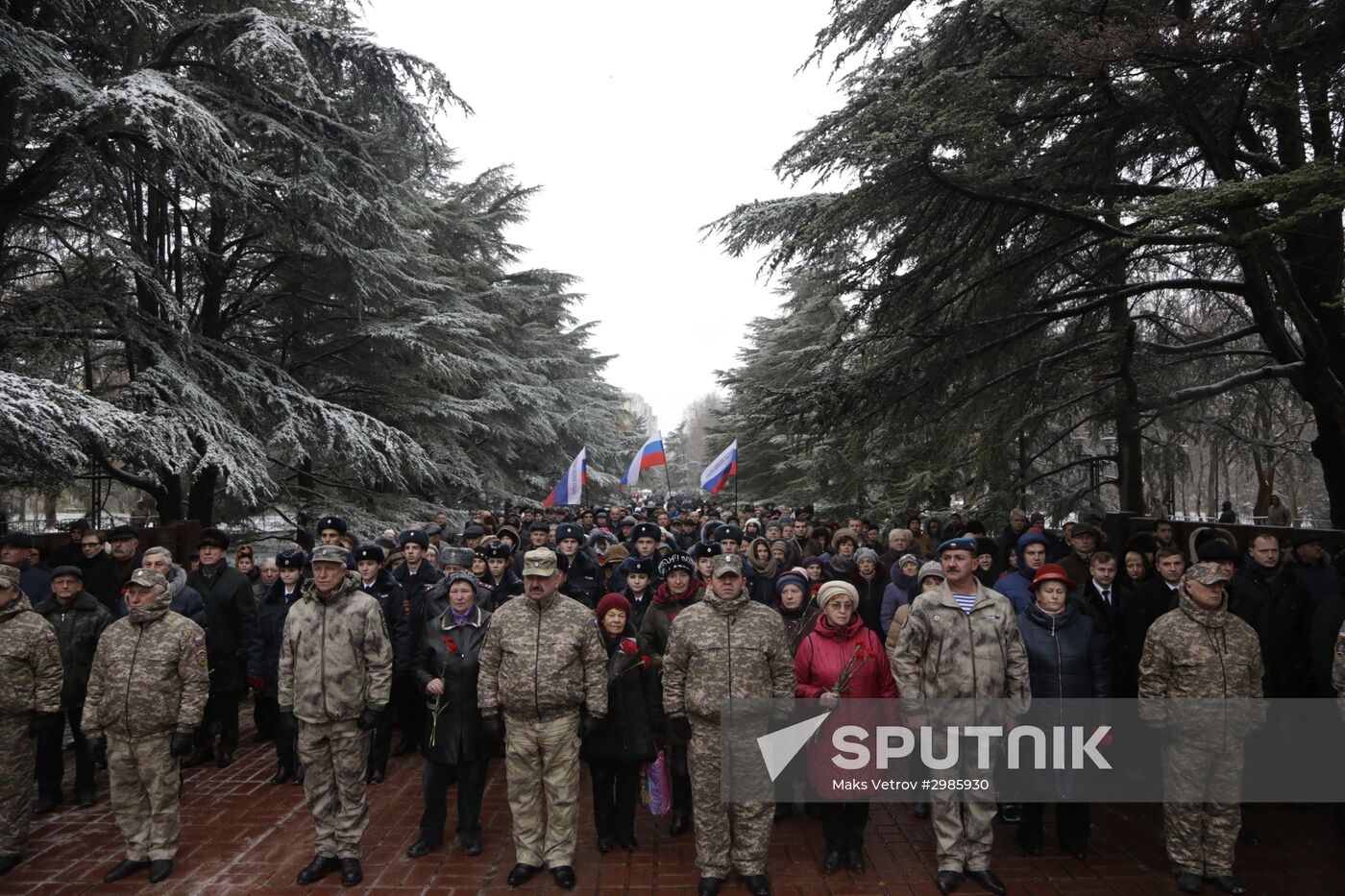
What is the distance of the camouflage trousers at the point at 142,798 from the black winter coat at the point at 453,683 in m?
1.54

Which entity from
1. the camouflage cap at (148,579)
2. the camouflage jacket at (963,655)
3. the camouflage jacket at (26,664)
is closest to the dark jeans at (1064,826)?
the camouflage jacket at (963,655)

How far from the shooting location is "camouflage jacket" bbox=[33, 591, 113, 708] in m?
5.70

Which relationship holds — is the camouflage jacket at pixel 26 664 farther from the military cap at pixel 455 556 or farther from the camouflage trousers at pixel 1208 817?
the camouflage trousers at pixel 1208 817

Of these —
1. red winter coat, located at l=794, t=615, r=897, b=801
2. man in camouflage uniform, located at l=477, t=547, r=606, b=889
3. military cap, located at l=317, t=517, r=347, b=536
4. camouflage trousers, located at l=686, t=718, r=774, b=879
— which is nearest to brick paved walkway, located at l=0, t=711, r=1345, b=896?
camouflage trousers, located at l=686, t=718, r=774, b=879

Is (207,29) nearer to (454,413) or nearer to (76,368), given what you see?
(76,368)

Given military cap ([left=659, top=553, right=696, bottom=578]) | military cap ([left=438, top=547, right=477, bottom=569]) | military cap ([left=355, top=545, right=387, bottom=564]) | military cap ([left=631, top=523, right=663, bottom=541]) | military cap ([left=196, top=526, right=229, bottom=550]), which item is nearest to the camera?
military cap ([left=659, top=553, right=696, bottom=578])

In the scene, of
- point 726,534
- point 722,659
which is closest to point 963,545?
point 722,659

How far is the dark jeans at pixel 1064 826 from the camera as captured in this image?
4.80 metres

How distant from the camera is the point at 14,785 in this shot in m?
4.79

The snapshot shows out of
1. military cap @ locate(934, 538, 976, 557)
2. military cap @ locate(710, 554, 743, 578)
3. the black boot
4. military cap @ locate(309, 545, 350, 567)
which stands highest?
military cap @ locate(934, 538, 976, 557)

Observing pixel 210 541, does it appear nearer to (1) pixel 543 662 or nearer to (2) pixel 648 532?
(2) pixel 648 532

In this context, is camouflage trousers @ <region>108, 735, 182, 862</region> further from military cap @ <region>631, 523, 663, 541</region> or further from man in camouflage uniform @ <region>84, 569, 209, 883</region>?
military cap @ <region>631, 523, 663, 541</region>

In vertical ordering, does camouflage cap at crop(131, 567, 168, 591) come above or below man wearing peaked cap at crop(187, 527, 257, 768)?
above

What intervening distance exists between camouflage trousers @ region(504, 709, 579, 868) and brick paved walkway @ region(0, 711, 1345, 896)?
0.20 metres
